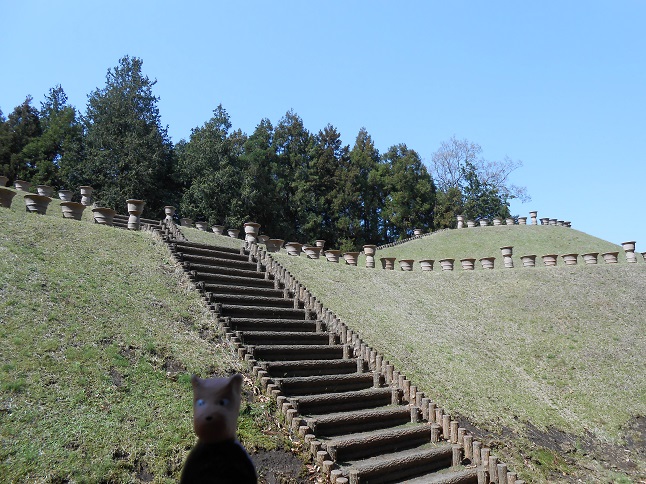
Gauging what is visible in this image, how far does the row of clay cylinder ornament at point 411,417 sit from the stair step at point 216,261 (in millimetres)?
4168

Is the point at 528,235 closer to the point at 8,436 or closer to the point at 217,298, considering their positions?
the point at 217,298

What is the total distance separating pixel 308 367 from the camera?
10.8 metres

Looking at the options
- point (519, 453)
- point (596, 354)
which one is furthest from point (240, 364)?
point (596, 354)

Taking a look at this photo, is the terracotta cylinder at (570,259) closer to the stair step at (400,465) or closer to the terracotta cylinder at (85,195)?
the stair step at (400,465)

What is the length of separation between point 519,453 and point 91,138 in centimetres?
3862

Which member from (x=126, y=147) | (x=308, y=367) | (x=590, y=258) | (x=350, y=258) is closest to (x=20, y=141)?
(x=126, y=147)

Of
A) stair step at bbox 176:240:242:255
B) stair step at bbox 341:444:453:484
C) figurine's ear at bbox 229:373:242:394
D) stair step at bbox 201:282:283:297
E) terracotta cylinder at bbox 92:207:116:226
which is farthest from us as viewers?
terracotta cylinder at bbox 92:207:116:226

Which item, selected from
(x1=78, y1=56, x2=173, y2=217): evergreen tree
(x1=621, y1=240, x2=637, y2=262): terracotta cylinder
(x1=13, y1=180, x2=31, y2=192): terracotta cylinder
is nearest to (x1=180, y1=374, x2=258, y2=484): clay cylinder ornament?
(x1=13, y1=180, x2=31, y2=192): terracotta cylinder

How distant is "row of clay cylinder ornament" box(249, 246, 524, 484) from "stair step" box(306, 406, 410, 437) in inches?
9.9

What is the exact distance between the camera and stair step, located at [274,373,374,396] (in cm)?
983

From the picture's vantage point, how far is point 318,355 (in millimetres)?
11648

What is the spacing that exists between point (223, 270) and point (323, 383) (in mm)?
5795

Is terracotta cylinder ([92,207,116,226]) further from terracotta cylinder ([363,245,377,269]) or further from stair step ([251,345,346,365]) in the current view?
terracotta cylinder ([363,245,377,269])

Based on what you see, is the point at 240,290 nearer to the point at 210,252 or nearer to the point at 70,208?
the point at 210,252
